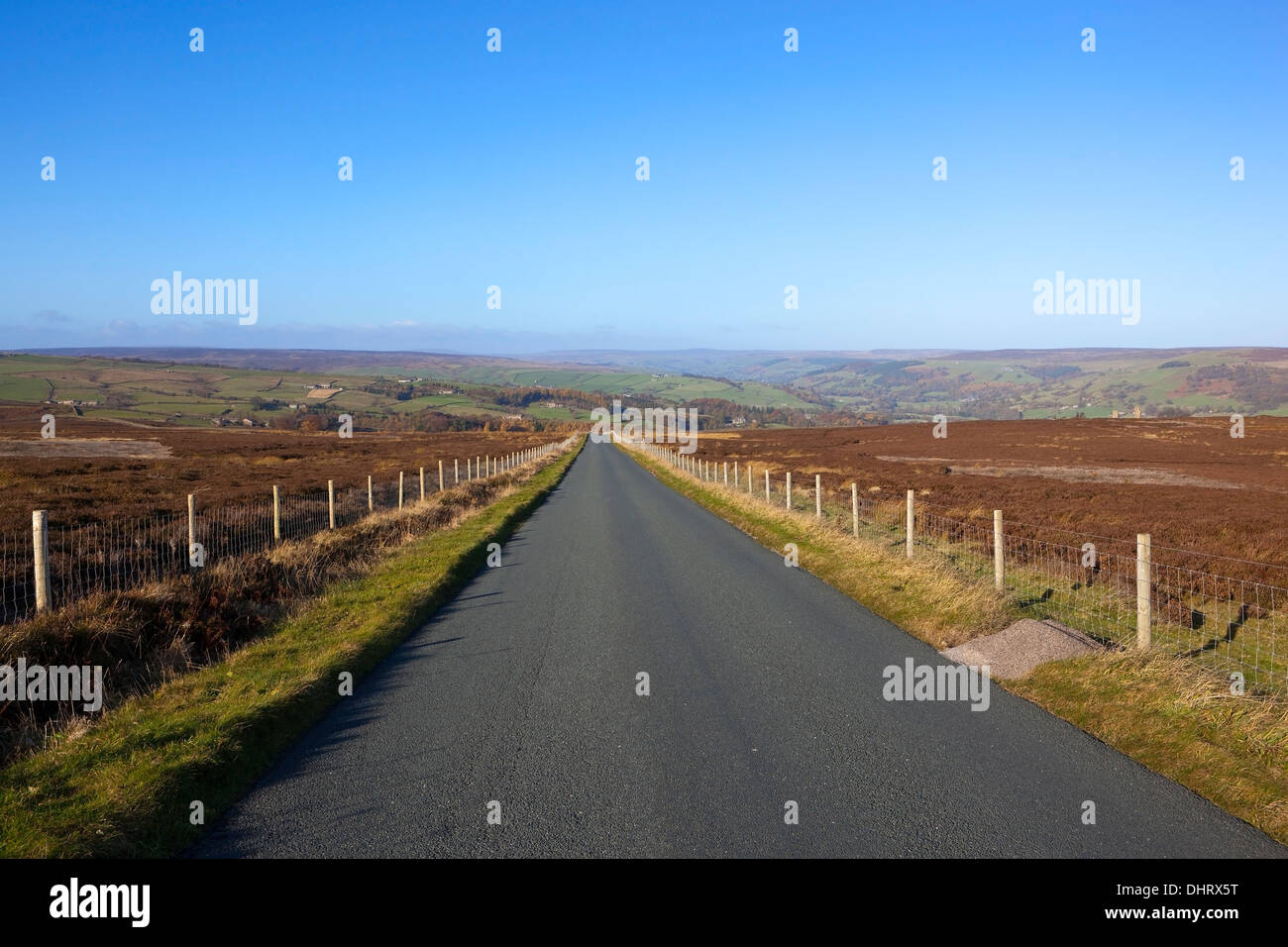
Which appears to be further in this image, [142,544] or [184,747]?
[142,544]

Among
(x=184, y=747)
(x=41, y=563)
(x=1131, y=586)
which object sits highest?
(x=41, y=563)

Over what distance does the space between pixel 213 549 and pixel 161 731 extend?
9115 mm

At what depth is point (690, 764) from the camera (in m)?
4.97

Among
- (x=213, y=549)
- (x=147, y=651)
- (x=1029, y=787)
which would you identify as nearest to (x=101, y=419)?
(x=213, y=549)

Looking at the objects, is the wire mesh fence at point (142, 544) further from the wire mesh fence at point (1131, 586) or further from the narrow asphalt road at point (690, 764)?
the wire mesh fence at point (1131, 586)

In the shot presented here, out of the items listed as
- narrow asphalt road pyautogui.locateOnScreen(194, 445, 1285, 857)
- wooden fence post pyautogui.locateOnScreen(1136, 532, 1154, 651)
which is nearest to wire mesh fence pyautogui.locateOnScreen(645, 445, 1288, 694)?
wooden fence post pyautogui.locateOnScreen(1136, 532, 1154, 651)

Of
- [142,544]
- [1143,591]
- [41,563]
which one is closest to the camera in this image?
[1143,591]

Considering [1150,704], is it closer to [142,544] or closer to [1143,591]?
[1143,591]

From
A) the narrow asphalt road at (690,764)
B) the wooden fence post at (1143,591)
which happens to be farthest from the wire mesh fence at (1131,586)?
the narrow asphalt road at (690,764)

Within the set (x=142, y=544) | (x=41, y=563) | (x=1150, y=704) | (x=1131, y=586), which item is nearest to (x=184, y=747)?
(x=41, y=563)

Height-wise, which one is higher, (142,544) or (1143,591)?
(1143,591)

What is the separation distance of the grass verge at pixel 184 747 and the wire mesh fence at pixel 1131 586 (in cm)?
731

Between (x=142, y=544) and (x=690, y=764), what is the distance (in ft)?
45.7

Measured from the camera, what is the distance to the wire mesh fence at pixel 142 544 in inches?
390
